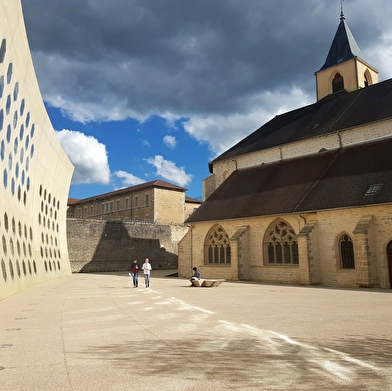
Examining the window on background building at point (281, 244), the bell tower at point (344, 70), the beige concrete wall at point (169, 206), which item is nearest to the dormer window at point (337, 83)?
the bell tower at point (344, 70)

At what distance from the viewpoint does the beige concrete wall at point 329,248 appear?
17.9 m

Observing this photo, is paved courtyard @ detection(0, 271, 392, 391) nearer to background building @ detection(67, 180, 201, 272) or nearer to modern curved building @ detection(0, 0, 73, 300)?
modern curved building @ detection(0, 0, 73, 300)

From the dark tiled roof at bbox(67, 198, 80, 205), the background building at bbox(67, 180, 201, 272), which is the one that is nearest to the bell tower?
the background building at bbox(67, 180, 201, 272)

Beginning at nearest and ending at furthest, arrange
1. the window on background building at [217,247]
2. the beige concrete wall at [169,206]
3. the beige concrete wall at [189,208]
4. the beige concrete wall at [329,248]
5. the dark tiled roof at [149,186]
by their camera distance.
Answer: the beige concrete wall at [329,248] → the window on background building at [217,247] → the beige concrete wall at [169,206] → the dark tiled roof at [149,186] → the beige concrete wall at [189,208]

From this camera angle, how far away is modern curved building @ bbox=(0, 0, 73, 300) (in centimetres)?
1357

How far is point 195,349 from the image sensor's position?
5570 millimetres

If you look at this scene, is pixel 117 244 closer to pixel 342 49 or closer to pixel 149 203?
pixel 149 203

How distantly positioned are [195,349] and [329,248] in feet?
52.4

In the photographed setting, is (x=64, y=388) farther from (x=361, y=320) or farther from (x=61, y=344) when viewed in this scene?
(x=361, y=320)

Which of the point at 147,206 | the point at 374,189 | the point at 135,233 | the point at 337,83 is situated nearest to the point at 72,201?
the point at 147,206

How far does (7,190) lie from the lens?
48.2ft

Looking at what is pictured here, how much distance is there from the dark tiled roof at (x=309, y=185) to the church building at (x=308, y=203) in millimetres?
68

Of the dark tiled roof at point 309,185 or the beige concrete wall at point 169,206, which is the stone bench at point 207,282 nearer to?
the dark tiled roof at point 309,185

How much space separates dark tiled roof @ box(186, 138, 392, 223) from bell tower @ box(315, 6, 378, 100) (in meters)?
15.2
